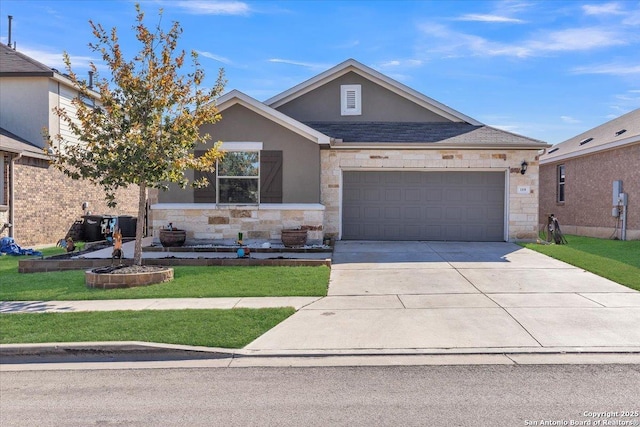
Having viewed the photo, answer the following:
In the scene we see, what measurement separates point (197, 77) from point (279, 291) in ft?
Result: 16.5

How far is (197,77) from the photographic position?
10.8m

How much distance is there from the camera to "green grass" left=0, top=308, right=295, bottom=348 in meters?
6.53

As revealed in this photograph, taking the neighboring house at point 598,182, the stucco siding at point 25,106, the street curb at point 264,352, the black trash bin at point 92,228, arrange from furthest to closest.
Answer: the black trash bin at point 92,228, the stucco siding at point 25,106, the neighboring house at point 598,182, the street curb at point 264,352

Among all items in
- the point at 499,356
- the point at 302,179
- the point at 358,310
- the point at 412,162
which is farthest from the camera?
the point at 412,162

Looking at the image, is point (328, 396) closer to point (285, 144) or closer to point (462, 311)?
point (462, 311)

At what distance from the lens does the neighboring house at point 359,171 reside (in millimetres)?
15195

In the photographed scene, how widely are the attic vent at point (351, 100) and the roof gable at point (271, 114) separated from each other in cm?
423

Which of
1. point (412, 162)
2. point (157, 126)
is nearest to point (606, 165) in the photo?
point (412, 162)

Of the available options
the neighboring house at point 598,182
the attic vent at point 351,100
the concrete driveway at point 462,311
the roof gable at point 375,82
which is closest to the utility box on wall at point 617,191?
the neighboring house at point 598,182

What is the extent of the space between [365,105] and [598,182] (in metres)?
10.5

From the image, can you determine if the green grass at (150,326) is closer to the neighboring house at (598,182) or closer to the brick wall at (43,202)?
the brick wall at (43,202)

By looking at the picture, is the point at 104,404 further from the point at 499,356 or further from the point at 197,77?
the point at 197,77

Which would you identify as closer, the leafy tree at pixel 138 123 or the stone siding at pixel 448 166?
the leafy tree at pixel 138 123

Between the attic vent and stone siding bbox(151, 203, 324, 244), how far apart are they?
211 inches
